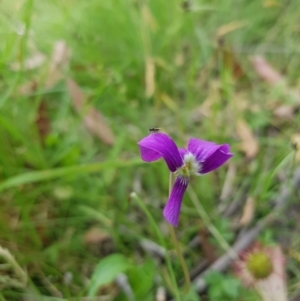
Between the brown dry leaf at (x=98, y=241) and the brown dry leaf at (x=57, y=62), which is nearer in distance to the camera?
the brown dry leaf at (x=98, y=241)

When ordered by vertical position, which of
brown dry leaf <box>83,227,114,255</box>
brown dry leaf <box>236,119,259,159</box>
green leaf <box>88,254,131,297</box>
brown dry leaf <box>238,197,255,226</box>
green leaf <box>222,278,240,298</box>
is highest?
brown dry leaf <box>236,119,259,159</box>

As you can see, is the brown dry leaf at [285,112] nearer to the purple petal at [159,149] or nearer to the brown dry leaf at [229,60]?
the brown dry leaf at [229,60]

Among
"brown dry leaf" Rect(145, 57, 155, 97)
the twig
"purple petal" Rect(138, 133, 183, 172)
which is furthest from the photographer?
"brown dry leaf" Rect(145, 57, 155, 97)

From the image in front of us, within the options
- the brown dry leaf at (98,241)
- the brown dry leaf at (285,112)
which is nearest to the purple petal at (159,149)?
Answer: the brown dry leaf at (98,241)

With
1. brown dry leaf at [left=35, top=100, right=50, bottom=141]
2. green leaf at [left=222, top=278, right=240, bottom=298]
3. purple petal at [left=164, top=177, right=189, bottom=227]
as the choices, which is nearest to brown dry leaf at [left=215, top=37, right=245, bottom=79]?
brown dry leaf at [left=35, top=100, right=50, bottom=141]

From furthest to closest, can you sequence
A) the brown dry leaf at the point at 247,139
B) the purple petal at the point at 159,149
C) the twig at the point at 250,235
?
the brown dry leaf at the point at 247,139, the twig at the point at 250,235, the purple petal at the point at 159,149

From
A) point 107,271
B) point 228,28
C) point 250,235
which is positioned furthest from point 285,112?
point 107,271

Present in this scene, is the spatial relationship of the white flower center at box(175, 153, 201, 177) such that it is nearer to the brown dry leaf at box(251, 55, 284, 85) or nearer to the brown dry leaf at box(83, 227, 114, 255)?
the brown dry leaf at box(83, 227, 114, 255)
